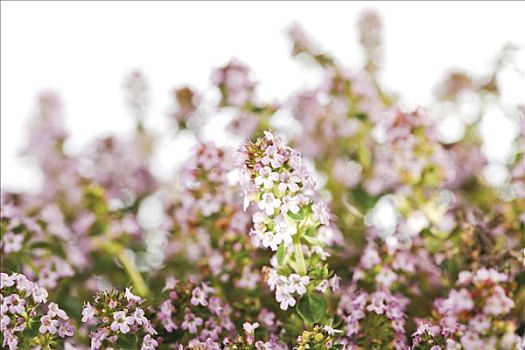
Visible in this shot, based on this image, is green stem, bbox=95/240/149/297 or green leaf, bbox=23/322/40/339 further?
green stem, bbox=95/240/149/297

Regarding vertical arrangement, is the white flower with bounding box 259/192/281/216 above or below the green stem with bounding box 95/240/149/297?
above

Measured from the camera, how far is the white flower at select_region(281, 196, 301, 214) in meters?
0.80

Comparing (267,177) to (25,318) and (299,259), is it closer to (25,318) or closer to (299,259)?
(299,259)

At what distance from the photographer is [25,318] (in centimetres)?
82

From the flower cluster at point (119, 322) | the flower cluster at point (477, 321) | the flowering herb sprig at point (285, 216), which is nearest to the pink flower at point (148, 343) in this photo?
the flower cluster at point (119, 322)

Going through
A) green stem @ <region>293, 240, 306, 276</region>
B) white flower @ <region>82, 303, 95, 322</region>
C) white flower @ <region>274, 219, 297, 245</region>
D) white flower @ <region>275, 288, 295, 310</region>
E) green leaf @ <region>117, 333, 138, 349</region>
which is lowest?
white flower @ <region>82, 303, 95, 322</region>

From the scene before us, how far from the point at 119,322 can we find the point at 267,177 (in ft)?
0.60

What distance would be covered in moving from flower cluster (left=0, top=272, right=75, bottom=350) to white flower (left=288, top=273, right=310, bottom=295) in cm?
21

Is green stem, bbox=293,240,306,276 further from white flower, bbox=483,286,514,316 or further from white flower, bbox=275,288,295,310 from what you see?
white flower, bbox=483,286,514,316

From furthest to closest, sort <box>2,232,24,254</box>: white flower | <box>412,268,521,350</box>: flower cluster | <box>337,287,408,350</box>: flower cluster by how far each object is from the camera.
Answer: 1. <box>2,232,24,254</box>: white flower
2. <box>337,287,408,350</box>: flower cluster
3. <box>412,268,521,350</box>: flower cluster

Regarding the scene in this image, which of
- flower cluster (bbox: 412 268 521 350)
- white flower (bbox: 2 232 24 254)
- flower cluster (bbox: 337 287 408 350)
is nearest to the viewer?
flower cluster (bbox: 412 268 521 350)

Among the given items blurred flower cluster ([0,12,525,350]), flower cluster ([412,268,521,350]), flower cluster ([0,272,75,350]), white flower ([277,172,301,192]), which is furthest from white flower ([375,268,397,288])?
flower cluster ([0,272,75,350])

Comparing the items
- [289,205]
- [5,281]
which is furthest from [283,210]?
[5,281]

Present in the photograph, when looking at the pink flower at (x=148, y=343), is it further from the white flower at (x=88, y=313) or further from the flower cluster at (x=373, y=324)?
the flower cluster at (x=373, y=324)
